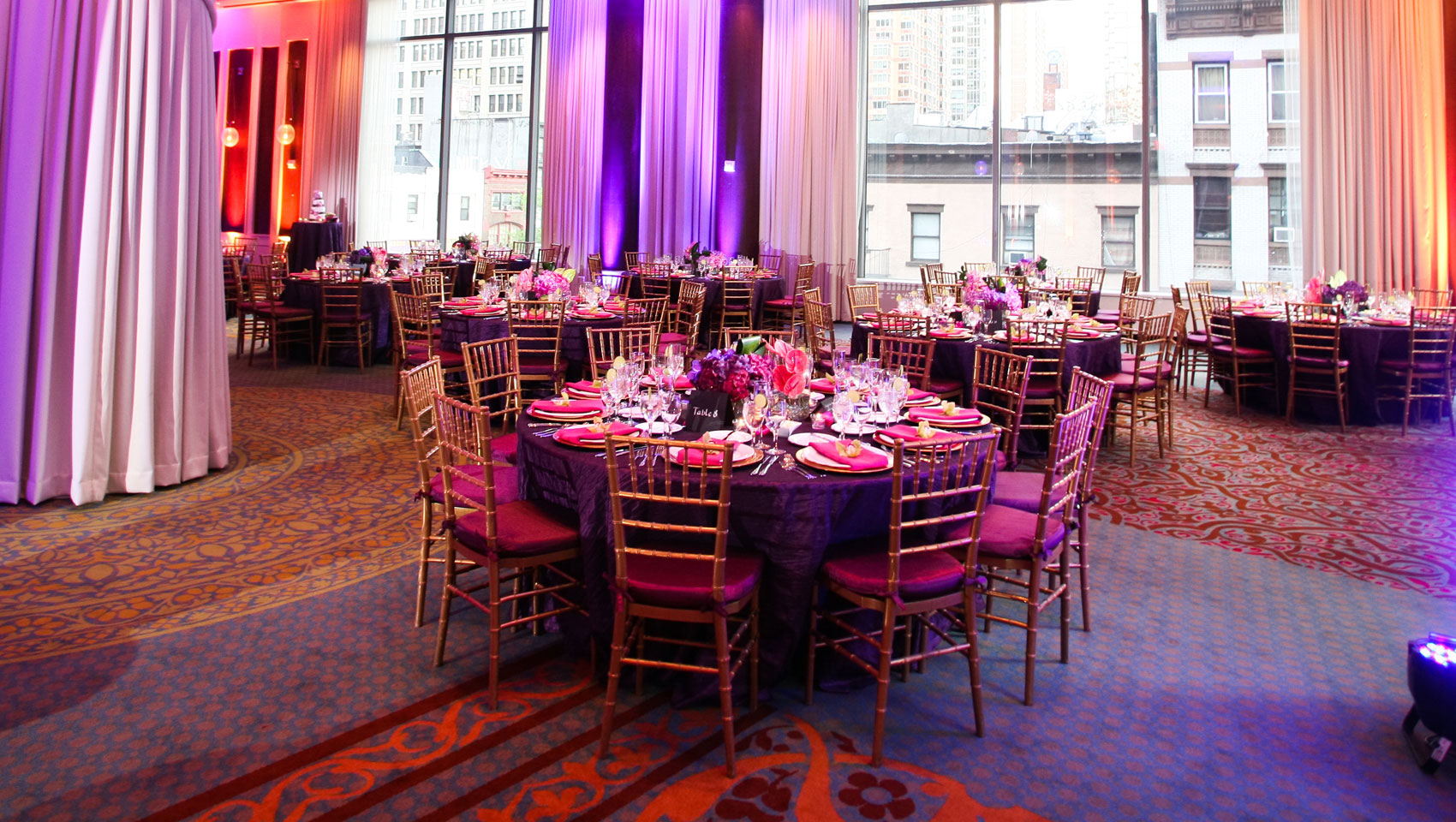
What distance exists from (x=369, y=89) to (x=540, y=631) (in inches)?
572

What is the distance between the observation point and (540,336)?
6766mm

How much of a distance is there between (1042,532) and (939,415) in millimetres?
760

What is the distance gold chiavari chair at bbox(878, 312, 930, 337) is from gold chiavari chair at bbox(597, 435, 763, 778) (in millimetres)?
→ 3700

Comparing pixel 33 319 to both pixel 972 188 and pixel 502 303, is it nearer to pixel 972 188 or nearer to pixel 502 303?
pixel 502 303

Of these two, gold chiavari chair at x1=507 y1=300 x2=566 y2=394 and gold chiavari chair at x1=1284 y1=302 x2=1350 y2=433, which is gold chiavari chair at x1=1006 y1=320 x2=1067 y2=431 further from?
gold chiavari chair at x1=507 y1=300 x2=566 y2=394

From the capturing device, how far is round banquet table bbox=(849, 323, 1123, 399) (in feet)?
21.0

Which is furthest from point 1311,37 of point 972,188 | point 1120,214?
point 972,188

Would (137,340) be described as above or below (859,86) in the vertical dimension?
below

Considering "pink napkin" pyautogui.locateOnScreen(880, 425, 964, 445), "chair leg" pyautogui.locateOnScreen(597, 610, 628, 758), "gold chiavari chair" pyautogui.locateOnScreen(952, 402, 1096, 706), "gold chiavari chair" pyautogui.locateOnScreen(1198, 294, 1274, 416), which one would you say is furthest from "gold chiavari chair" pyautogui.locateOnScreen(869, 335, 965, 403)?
"gold chiavari chair" pyautogui.locateOnScreen(1198, 294, 1274, 416)

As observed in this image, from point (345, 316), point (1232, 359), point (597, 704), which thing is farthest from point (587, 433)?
point (345, 316)

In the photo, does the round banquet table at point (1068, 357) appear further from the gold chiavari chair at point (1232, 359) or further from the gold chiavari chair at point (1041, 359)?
the gold chiavari chair at point (1232, 359)

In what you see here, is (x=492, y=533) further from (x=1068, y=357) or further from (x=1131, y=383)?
(x=1131, y=383)

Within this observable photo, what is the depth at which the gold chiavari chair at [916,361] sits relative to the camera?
5227 mm

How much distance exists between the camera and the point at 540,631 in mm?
3648
